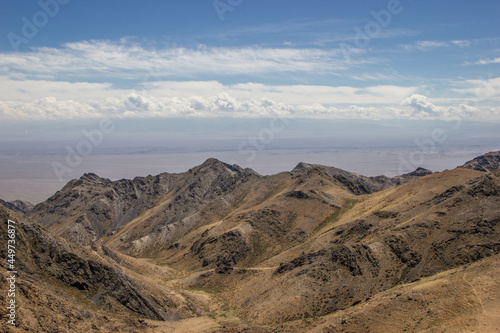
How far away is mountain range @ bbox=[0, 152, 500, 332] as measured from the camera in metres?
34.7

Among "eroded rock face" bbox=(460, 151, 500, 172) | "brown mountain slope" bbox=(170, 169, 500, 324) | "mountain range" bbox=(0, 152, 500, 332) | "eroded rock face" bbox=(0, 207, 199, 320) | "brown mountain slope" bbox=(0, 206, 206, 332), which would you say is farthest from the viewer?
"eroded rock face" bbox=(460, 151, 500, 172)

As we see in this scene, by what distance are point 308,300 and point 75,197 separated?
126117mm

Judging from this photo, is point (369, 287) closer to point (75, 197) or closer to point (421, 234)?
point (421, 234)

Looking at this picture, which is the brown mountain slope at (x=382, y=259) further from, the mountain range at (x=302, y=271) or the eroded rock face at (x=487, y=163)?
the eroded rock face at (x=487, y=163)

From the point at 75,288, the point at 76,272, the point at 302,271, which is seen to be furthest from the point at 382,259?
the point at 76,272

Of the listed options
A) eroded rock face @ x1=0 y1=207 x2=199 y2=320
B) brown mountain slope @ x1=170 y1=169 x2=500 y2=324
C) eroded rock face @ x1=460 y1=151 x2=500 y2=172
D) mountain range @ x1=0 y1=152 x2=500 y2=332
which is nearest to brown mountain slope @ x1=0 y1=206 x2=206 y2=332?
eroded rock face @ x1=0 y1=207 x2=199 y2=320

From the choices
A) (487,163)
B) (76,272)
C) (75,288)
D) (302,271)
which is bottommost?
(302,271)

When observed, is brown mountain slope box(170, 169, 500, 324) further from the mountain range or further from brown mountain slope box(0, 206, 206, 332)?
brown mountain slope box(0, 206, 206, 332)

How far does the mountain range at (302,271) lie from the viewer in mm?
34719

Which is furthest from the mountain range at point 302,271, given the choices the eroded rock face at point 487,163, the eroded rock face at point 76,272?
the eroded rock face at point 487,163

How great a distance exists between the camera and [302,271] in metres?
53.8

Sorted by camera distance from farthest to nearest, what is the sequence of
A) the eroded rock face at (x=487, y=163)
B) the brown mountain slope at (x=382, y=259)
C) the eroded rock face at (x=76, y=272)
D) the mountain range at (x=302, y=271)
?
1. the eroded rock face at (x=487, y=163)
2. the brown mountain slope at (x=382, y=259)
3. the eroded rock face at (x=76, y=272)
4. the mountain range at (x=302, y=271)

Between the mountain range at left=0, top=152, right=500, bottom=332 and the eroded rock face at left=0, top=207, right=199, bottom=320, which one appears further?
the eroded rock face at left=0, top=207, right=199, bottom=320

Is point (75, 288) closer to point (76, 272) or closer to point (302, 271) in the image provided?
point (76, 272)
